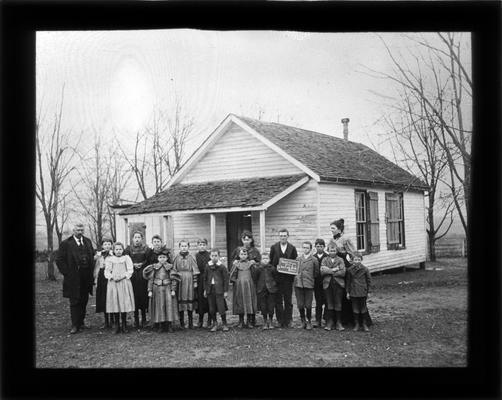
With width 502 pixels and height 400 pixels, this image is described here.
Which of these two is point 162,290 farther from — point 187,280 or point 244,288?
point 244,288

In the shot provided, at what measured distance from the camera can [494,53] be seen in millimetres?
5711

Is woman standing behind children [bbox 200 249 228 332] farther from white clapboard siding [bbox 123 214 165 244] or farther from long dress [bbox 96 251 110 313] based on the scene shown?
white clapboard siding [bbox 123 214 165 244]

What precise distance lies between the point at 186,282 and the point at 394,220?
6.92m

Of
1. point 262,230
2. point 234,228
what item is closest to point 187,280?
point 262,230

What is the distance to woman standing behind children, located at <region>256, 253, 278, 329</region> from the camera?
7012 millimetres

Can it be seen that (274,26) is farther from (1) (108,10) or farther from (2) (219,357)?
(2) (219,357)

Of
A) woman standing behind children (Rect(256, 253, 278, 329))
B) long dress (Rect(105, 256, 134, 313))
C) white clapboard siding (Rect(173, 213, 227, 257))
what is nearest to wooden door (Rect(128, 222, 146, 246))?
white clapboard siding (Rect(173, 213, 227, 257))

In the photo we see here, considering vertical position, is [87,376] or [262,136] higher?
[262,136]

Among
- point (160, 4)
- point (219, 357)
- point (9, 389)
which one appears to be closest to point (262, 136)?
point (160, 4)

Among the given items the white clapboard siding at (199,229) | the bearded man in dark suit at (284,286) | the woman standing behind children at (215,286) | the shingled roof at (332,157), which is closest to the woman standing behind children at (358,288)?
the bearded man in dark suit at (284,286)

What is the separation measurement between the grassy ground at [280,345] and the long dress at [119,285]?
0.40 m

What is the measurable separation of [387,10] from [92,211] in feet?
22.6

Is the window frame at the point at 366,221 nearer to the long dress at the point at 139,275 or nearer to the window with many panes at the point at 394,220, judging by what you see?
the window with many panes at the point at 394,220

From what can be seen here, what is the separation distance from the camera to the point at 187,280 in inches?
279
